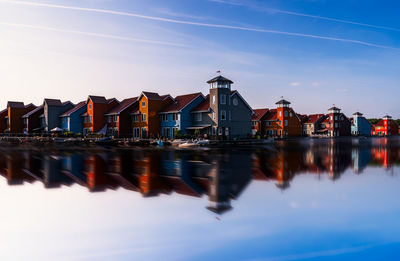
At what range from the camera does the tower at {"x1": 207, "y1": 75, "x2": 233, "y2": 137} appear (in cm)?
5591

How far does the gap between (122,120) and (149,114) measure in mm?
8039

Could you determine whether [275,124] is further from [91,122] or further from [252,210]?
[252,210]

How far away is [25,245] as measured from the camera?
286 inches

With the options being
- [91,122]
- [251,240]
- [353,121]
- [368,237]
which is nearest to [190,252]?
[251,240]

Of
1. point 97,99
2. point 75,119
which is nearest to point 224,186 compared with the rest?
point 97,99

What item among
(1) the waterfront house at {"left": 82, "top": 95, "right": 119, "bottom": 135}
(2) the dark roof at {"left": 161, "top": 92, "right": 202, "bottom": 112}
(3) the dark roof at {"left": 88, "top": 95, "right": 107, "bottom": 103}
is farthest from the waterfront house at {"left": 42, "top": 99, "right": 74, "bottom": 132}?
(2) the dark roof at {"left": 161, "top": 92, "right": 202, "bottom": 112}

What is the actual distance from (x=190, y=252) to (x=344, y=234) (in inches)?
168

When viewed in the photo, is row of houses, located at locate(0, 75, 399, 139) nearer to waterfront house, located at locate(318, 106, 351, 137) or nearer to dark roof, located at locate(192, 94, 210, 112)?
dark roof, located at locate(192, 94, 210, 112)

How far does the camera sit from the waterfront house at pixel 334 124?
107688 millimetres

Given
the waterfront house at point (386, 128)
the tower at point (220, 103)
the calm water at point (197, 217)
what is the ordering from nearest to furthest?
the calm water at point (197, 217) < the tower at point (220, 103) < the waterfront house at point (386, 128)

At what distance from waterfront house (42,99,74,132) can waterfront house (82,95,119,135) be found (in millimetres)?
11721

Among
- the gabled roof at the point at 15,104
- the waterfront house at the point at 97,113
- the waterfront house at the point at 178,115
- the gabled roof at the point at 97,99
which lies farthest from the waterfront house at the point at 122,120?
the gabled roof at the point at 15,104

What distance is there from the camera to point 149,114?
6097cm

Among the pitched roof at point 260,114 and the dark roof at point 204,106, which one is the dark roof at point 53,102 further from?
the pitched roof at point 260,114
